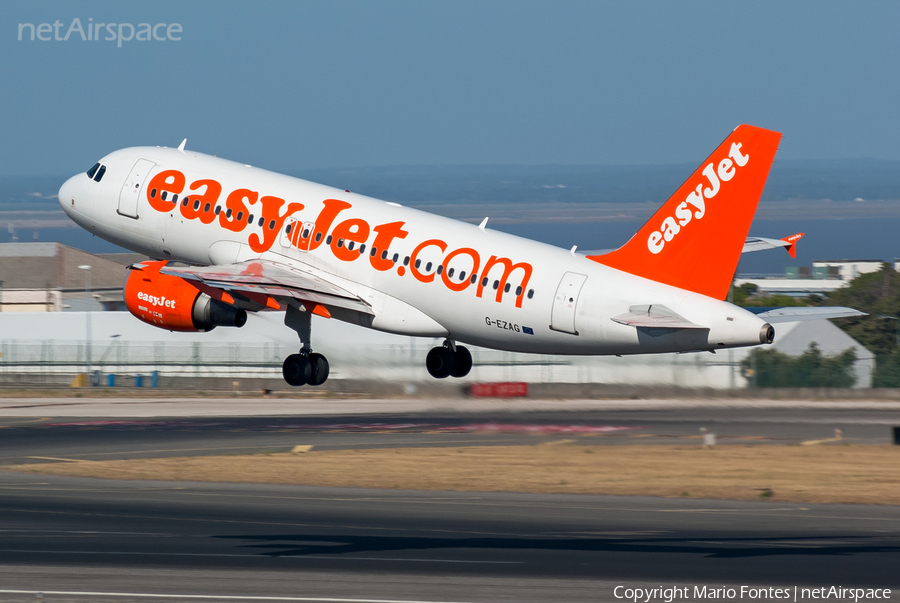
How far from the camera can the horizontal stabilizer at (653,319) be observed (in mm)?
39281

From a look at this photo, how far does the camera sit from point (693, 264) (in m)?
40.0

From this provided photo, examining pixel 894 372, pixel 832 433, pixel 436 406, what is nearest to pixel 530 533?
pixel 832 433

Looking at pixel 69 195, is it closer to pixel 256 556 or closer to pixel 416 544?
pixel 256 556

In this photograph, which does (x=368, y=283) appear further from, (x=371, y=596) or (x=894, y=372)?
(x=894, y=372)

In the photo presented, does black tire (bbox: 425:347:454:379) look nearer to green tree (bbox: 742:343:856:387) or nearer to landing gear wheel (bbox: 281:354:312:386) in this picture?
landing gear wheel (bbox: 281:354:312:386)

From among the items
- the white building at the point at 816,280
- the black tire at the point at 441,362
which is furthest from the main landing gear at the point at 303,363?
the white building at the point at 816,280

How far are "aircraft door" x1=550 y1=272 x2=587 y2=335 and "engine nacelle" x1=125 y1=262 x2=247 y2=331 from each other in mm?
12625

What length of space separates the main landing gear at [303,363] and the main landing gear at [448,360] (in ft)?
13.8

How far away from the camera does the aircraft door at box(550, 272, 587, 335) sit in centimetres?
4144

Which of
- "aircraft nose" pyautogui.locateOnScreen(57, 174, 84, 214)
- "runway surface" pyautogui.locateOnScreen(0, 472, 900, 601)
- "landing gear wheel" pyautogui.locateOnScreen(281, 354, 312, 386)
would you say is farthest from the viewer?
"aircraft nose" pyautogui.locateOnScreen(57, 174, 84, 214)

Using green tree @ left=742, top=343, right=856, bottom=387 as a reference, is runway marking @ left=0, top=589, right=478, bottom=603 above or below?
below

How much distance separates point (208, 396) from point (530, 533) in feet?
202

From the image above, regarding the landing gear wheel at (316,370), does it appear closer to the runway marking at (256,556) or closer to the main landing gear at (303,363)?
the main landing gear at (303,363)

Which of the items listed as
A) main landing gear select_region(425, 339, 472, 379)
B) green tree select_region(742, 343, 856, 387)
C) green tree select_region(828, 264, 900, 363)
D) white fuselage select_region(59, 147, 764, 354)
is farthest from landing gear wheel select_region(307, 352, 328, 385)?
green tree select_region(828, 264, 900, 363)
